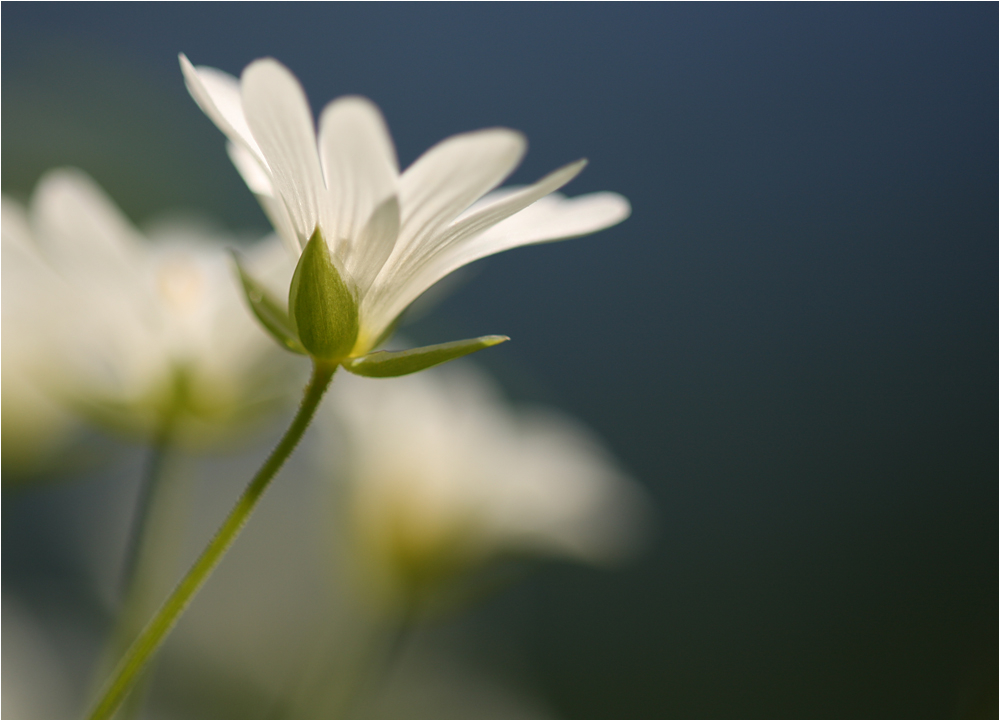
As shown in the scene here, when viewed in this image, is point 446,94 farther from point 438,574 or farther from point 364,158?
point 364,158

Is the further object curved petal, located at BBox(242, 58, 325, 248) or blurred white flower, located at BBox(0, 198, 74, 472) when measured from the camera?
blurred white flower, located at BBox(0, 198, 74, 472)

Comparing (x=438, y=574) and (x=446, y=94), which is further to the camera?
(x=446, y=94)

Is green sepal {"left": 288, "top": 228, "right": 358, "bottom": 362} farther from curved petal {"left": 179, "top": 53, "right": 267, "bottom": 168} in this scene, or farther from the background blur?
the background blur

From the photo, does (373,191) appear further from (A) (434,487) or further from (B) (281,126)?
(A) (434,487)

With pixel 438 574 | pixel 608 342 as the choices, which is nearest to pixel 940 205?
pixel 608 342

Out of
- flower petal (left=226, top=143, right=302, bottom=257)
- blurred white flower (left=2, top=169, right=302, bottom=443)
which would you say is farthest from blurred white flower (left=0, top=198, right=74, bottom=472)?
flower petal (left=226, top=143, right=302, bottom=257)
